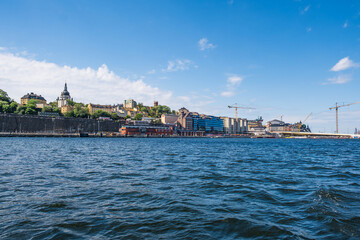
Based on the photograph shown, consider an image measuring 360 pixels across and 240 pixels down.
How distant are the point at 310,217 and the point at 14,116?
110719mm

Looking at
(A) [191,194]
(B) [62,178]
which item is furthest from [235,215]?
(B) [62,178]

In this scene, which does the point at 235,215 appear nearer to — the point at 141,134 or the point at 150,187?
the point at 150,187

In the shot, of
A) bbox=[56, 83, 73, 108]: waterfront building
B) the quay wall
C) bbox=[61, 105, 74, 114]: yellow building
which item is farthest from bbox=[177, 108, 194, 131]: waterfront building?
bbox=[56, 83, 73, 108]: waterfront building

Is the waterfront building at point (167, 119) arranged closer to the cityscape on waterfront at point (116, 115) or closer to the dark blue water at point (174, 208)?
the cityscape on waterfront at point (116, 115)

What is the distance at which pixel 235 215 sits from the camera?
7449 mm

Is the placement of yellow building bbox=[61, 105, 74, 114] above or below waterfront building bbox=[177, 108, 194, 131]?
above

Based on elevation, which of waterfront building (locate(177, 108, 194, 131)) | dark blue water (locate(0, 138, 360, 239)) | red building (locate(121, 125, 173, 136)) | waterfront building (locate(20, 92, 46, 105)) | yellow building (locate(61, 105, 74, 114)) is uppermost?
waterfront building (locate(20, 92, 46, 105))

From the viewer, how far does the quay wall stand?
9538 centimetres

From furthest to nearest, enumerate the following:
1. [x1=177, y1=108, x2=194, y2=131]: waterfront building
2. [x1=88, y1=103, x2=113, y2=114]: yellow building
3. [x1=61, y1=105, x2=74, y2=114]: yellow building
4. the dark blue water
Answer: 1. [x1=177, y1=108, x2=194, y2=131]: waterfront building
2. [x1=88, y1=103, x2=113, y2=114]: yellow building
3. [x1=61, y1=105, x2=74, y2=114]: yellow building
4. the dark blue water

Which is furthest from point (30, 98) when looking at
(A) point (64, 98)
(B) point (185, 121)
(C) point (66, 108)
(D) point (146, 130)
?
(B) point (185, 121)

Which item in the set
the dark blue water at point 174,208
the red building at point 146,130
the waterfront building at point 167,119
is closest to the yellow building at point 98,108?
the waterfront building at point 167,119

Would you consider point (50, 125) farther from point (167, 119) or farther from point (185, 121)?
point (185, 121)

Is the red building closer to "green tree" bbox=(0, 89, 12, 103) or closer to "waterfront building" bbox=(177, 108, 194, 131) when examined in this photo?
"waterfront building" bbox=(177, 108, 194, 131)

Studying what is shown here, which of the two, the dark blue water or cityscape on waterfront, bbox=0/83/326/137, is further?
cityscape on waterfront, bbox=0/83/326/137
